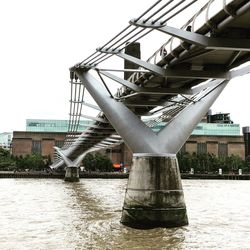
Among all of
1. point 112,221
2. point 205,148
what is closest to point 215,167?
point 205,148

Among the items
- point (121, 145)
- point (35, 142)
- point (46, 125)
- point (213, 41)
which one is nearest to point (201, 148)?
point (121, 145)

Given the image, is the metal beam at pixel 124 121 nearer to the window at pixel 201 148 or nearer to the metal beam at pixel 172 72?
the metal beam at pixel 172 72

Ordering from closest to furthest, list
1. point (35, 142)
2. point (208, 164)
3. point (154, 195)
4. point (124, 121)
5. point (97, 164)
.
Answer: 1. point (154, 195)
2. point (124, 121)
3. point (97, 164)
4. point (208, 164)
5. point (35, 142)

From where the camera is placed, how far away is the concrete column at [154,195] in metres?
15.1

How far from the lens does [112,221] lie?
57.4 feet

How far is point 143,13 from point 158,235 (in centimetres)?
765

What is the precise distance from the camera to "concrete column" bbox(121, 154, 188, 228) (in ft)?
49.5

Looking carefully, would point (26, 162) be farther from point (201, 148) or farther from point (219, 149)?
point (219, 149)

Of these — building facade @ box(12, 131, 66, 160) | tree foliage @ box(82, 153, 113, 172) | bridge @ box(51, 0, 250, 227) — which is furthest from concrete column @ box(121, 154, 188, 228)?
building facade @ box(12, 131, 66, 160)

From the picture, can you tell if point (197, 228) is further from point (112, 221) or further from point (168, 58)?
point (168, 58)

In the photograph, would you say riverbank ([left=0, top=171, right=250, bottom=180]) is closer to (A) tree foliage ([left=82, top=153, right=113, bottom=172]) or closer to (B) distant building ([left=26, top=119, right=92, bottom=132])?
(A) tree foliage ([left=82, top=153, right=113, bottom=172])

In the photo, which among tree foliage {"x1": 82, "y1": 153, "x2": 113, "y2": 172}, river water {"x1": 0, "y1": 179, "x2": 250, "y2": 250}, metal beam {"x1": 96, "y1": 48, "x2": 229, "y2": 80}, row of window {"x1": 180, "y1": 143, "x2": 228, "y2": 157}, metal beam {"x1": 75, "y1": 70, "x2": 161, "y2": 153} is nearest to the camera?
river water {"x1": 0, "y1": 179, "x2": 250, "y2": 250}

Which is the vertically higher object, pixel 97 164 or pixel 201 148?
pixel 201 148

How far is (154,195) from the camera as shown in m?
15.1
